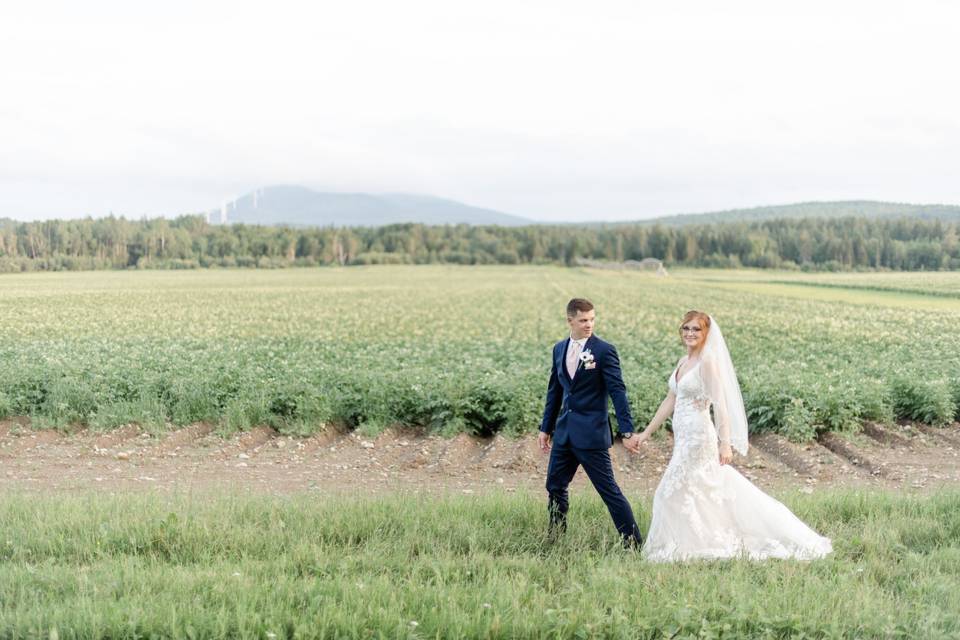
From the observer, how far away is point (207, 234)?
6058 inches

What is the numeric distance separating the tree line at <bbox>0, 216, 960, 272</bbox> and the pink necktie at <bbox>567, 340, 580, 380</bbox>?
22.8m

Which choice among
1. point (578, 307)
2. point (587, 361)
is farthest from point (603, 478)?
point (578, 307)

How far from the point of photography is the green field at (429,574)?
4.82 m

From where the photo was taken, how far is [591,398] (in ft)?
22.0

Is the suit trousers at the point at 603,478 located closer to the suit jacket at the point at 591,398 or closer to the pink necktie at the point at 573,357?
the suit jacket at the point at 591,398

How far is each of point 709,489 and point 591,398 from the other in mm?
1339

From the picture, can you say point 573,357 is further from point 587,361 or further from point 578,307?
→ point 578,307

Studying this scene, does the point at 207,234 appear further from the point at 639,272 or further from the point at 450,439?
the point at 450,439

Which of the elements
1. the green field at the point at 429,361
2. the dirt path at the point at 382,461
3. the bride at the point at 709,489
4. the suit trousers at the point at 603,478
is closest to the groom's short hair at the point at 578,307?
the bride at the point at 709,489

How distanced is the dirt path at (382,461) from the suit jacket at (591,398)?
2.45 metres

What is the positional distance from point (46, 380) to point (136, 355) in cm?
477

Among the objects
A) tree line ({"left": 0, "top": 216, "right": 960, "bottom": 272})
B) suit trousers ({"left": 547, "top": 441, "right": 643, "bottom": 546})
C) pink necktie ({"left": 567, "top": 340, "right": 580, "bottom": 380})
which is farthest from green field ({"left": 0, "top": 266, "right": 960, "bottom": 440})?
pink necktie ({"left": 567, "top": 340, "right": 580, "bottom": 380})

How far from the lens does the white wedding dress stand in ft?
21.2

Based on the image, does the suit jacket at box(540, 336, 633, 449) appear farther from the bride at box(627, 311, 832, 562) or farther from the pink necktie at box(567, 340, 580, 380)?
the bride at box(627, 311, 832, 562)
